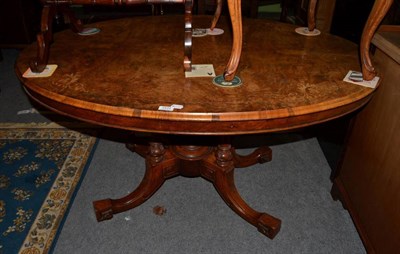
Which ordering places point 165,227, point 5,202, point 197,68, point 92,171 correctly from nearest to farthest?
point 197,68 < point 165,227 < point 5,202 < point 92,171

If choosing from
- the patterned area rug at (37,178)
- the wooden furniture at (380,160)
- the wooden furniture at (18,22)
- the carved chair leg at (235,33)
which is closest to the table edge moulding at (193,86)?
the carved chair leg at (235,33)

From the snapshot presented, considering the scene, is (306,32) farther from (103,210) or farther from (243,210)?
(103,210)

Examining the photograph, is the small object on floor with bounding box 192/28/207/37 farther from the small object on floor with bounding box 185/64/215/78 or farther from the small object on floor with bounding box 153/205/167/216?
the small object on floor with bounding box 153/205/167/216

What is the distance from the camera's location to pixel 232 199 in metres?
1.67

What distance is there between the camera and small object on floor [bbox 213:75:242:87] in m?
1.04

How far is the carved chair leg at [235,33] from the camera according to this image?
2.98ft

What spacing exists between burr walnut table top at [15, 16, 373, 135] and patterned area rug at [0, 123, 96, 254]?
87 cm

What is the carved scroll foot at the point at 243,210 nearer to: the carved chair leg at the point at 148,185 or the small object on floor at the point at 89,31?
the carved chair leg at the point at 148,185

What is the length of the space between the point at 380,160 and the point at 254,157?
81 cm

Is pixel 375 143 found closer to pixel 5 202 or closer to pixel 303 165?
pixel 303 165

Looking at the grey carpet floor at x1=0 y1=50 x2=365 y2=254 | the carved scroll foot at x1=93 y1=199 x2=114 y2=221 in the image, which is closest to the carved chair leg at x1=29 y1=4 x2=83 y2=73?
the carved scroll foot at x1=93 y1=199 x2=114 y2=221

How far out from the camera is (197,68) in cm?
117

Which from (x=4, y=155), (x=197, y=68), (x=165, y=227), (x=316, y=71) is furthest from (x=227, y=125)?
(x=4, y=155)

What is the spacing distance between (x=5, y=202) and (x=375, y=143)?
1899mm
